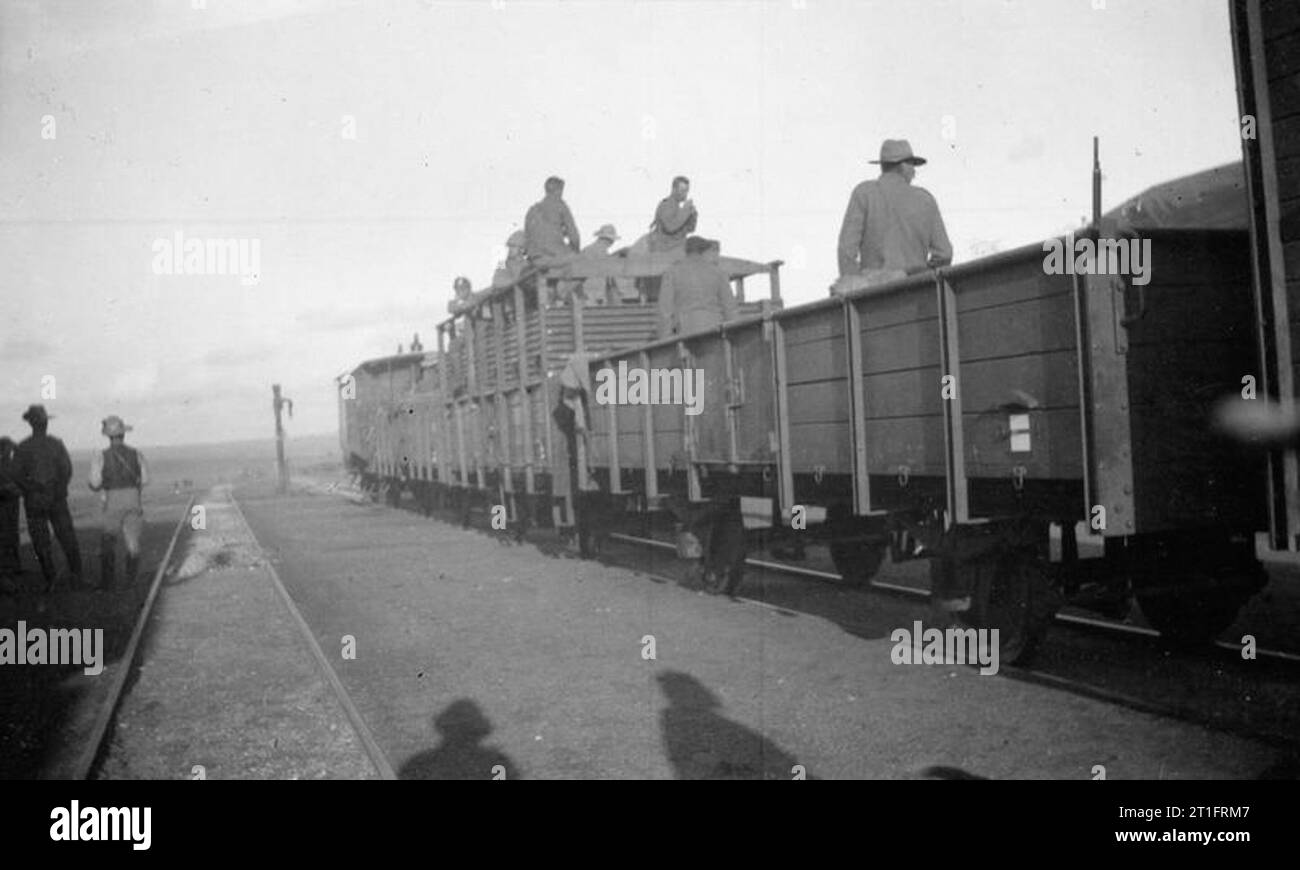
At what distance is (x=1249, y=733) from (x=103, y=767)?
531 centimetres

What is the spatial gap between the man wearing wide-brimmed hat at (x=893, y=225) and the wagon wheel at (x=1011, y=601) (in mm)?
2221

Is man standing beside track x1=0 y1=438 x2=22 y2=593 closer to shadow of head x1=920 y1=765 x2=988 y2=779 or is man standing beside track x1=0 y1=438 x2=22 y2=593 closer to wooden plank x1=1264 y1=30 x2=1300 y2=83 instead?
shadow of head x1=920 y1=765 x2=988 y2=779

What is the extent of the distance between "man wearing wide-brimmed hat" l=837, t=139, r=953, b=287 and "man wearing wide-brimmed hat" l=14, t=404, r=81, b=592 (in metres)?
8.00

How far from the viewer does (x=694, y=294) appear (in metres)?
10.2

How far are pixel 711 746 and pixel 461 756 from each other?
1183 millimetres

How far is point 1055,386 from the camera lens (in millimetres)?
5020

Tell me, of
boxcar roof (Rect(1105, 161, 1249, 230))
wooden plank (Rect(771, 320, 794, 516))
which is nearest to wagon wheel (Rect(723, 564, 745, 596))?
wooden plank (Rect(771, 320, 794, 516))

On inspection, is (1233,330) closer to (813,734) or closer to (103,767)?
(813,734)

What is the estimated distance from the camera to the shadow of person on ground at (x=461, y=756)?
4739 mm

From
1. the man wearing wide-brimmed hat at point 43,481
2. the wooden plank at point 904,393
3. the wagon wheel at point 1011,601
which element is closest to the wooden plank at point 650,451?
the wooden plank at point 904,393

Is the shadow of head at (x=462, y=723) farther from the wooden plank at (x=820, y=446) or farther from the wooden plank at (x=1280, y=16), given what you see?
the wooden plank at (x=1280, y=16)

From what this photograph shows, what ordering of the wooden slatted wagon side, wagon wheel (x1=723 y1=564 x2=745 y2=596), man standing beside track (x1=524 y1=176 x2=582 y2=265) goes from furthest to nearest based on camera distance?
1. man standing beside track (x1=524 y1=176 x2=582 y2=265)
2. wagon wheel (x1=723 y1=564 x2=745 y2=596)
3. the wooden slatted wagon side

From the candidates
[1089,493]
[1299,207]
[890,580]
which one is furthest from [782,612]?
[1299,207]

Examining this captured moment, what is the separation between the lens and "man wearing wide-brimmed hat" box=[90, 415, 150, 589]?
1063cm
